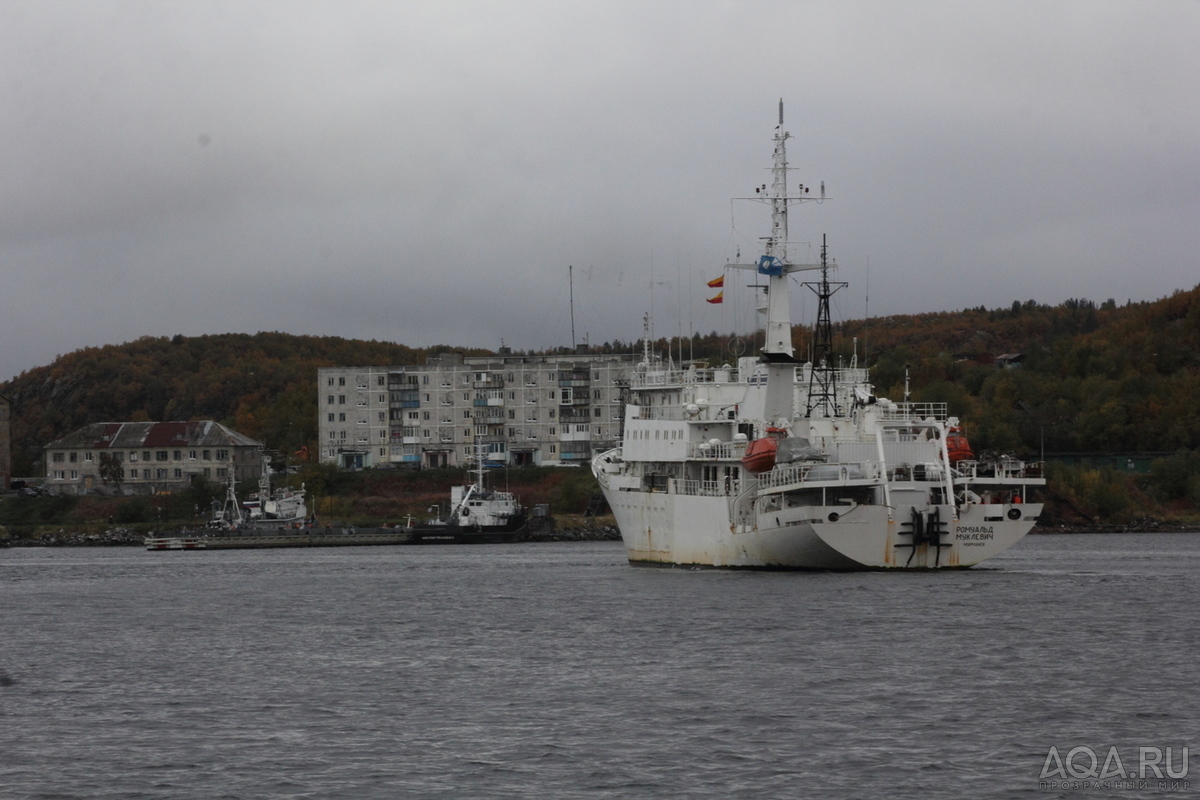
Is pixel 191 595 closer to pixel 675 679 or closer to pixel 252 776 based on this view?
pixel 675 679

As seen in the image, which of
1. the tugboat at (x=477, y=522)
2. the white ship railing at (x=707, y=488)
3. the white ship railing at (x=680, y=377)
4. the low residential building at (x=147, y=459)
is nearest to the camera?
the white ship railing at (x=707, y=488)

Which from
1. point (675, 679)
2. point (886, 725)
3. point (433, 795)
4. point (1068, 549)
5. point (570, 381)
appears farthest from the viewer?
point (570, 381)

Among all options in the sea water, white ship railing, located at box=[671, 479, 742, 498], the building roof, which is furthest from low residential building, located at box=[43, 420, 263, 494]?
white ship railing, located at box=[671, 479, 742, 498]

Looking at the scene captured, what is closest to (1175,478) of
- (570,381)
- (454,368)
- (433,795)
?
(570,381)

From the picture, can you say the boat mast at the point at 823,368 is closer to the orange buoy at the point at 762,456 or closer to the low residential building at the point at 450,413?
the orange buoy at the point at 762,456

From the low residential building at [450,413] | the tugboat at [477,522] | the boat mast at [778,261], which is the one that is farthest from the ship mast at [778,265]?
the low residential building at [450,413]

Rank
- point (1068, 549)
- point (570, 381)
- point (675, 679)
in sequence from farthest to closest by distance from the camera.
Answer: point (570, 381) → point (1068, 549) → point (675, 679)

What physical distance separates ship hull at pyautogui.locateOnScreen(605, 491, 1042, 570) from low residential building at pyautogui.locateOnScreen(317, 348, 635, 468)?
88697 mm

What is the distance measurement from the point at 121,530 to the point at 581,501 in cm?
4063

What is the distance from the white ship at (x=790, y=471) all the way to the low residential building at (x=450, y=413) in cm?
7816

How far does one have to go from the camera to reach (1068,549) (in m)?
93.4

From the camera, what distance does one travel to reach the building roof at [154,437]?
6068 inches

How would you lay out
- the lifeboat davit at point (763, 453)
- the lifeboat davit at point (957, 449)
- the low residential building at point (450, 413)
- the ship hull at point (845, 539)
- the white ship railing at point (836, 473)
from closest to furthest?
the ship hull at point (845, 539) < the white ship railing at point (836, 473) < the lifeboat davit at point (763, 453) < the lifeboat davit at point (957, 449) < the low residential building at point (450, 413)

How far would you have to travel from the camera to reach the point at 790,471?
56.6m
